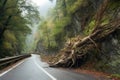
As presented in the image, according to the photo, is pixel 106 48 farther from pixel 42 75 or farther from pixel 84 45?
pixel 42 75

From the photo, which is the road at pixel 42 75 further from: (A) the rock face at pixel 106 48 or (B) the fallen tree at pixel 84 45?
(B) the fallen tree at pixel 84 45

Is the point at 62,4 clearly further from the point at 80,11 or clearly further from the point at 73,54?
the point at 73,54

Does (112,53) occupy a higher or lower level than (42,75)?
higher

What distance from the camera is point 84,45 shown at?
19734 mm

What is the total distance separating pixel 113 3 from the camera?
2017 centimetres

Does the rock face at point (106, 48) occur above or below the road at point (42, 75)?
above

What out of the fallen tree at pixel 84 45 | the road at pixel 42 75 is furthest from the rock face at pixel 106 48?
the road at pixel 42 75

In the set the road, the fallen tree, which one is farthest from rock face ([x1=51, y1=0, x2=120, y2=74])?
the road

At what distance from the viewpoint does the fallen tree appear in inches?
699

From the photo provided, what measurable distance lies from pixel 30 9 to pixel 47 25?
49.6 m

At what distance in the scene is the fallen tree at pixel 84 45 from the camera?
1777 centimetres

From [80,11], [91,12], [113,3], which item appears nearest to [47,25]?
[80,11]

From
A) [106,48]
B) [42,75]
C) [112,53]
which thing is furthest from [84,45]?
[42,75]

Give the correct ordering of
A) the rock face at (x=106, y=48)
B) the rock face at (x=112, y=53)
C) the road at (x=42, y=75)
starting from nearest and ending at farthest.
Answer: the road at (x=42, y=75) < the rock face at (x=112, y=53) < the rock face at (x=106, y=48)
